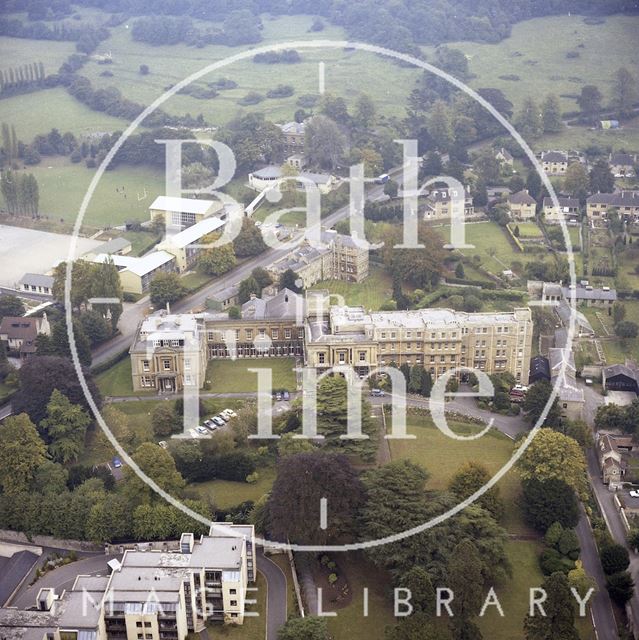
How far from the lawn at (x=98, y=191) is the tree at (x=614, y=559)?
4065 centimetres

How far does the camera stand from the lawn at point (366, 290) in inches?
1921

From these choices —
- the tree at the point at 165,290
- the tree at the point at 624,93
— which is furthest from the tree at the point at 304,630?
the tree at the point at 624,93

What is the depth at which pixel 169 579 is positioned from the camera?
26812 millimetres

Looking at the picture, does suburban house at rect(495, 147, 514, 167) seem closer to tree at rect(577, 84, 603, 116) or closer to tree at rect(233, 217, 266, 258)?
tree at rect(577, 84, 603, 116)

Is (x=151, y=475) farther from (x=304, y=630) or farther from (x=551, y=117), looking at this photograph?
(x=551, y=117)

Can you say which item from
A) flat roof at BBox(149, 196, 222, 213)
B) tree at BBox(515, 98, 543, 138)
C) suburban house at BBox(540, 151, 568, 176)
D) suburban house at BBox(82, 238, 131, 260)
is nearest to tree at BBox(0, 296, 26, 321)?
suburban house at BBox(82, 238, 131, 260)

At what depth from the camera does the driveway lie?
27.5 metres

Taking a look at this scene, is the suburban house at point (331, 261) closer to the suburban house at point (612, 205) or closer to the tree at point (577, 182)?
the suburban house at point (612, 205)

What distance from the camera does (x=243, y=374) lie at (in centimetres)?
4181

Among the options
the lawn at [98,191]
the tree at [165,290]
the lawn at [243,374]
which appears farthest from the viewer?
the lawn at [98,191]

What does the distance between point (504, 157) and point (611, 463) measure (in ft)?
130

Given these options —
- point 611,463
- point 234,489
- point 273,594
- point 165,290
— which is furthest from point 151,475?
point 165,290

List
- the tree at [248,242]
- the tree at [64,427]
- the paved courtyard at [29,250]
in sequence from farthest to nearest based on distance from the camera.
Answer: the tree at [248,242] < the paved courtyard at [29,250] < the tree at [64,427]

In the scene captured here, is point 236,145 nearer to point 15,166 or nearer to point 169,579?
point 15,166
